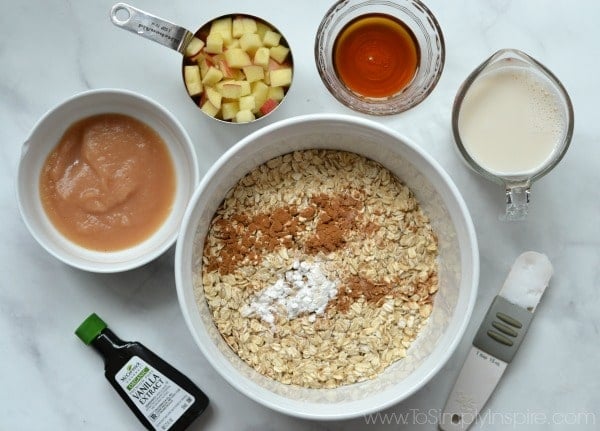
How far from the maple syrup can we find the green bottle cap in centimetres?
82

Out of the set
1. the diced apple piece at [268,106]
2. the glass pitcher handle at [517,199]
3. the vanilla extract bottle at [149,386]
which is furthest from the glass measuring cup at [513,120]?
the vanilla extract bottle at [149,386]

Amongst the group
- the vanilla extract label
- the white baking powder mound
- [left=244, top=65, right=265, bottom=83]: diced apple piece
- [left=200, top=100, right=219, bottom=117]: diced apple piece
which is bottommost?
the vanilla extract label

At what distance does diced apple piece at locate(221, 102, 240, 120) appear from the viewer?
1.48 metres

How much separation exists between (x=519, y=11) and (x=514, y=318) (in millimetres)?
734

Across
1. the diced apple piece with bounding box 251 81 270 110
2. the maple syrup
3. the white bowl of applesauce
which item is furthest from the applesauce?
the maple syrup

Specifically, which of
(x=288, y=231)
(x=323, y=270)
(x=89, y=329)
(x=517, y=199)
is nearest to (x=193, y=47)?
(x=288, y=231)

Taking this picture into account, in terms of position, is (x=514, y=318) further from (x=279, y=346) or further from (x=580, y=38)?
(x=580, y=38)

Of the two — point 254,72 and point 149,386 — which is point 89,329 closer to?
point 149,386

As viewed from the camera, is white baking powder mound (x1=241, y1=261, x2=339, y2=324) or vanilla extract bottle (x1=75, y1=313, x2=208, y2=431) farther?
vanilla extract bottle (x1=75, y1=313, x2=208, y2=431)

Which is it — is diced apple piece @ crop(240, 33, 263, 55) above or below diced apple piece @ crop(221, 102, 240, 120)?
above

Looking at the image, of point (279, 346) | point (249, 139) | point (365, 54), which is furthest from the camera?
point (365, 54)

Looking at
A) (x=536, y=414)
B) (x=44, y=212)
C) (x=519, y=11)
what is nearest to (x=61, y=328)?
(x=44, y=212)

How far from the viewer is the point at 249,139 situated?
1333 millimetres

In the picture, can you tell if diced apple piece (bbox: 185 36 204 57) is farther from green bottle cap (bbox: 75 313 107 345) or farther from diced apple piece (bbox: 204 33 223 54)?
green bottle cap (bbox: 75 313 107 345)
